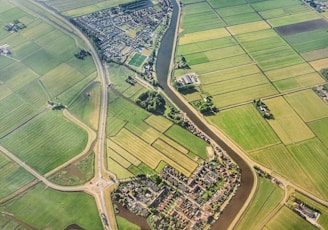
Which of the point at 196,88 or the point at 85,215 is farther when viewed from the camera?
the point at 196,88

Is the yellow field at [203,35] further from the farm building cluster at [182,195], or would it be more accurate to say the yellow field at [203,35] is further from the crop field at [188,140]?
the farm building cluster at [182,195]

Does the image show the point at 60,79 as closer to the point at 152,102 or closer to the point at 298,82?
the point at 152,102

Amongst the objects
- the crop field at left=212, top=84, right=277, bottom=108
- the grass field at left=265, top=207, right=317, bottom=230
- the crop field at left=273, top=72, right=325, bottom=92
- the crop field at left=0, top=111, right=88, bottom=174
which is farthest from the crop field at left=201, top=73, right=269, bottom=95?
the grass field at left=265, top=207, right=317, bottom=230

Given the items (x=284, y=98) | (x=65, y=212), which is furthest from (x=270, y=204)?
(x=65, y=212)

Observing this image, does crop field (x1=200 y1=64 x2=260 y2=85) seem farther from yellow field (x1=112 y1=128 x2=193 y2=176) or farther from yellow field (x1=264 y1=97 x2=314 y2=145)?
yellow field (x1=112 y1=128 x2=193 y2=176)

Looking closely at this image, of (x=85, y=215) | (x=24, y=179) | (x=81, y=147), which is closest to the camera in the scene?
(x=85, y=215)

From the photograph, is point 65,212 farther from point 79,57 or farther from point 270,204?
point 79,57
